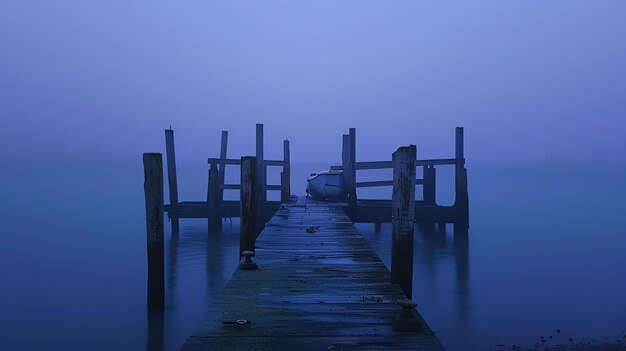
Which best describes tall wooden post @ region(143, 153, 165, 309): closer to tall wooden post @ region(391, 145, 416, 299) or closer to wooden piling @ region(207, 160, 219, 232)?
tall wooden post @ region(391, 145, 416, 299)

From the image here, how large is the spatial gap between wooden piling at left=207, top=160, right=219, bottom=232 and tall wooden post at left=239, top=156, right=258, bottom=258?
7.54 metres

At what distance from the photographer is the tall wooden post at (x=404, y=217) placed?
22.9 ft

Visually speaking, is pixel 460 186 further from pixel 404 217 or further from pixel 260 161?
pixel 404 217

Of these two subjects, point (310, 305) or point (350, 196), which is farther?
point (350, 196)

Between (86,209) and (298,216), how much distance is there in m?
26.8

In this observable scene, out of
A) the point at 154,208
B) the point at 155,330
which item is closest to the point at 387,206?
the point at 155,330

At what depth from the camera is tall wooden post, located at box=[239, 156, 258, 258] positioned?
10211 mm

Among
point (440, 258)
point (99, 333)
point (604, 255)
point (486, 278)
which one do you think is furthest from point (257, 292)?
point (604, 255)

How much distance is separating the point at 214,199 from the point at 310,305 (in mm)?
13325

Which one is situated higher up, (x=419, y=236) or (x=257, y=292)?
(x=257, y=292)

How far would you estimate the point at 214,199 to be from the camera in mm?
18547

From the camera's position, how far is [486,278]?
14.5m

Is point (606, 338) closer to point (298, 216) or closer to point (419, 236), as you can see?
point (298, 216)

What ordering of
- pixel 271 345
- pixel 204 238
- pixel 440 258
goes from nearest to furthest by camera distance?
1. pixel 271 345
2. pixel 440 258
3. pixel 204 238
